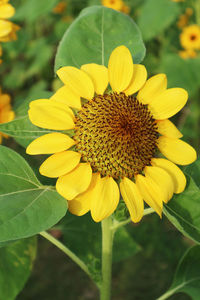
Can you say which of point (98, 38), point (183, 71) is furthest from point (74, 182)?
point (183, 71)

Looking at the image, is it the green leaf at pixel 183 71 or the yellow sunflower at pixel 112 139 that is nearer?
the yellow sunflower at pixel 112 139

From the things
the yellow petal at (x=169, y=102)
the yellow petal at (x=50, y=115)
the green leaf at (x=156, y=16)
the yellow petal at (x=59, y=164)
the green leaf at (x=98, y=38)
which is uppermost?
the green leaf at (x=98, y=38)

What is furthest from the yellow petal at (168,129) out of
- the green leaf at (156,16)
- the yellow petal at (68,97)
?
the green leaf at (156,16)

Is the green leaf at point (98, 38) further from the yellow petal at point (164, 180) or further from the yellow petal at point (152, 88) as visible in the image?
the yellow petal at point (164, 180)

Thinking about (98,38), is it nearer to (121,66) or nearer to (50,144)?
(121,66)

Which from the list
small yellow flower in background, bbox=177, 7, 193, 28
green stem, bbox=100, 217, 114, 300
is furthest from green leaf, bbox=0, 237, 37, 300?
small yellow flower in background, bbox=177, 7, 193, 28

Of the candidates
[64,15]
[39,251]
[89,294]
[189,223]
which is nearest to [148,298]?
[89,294]
